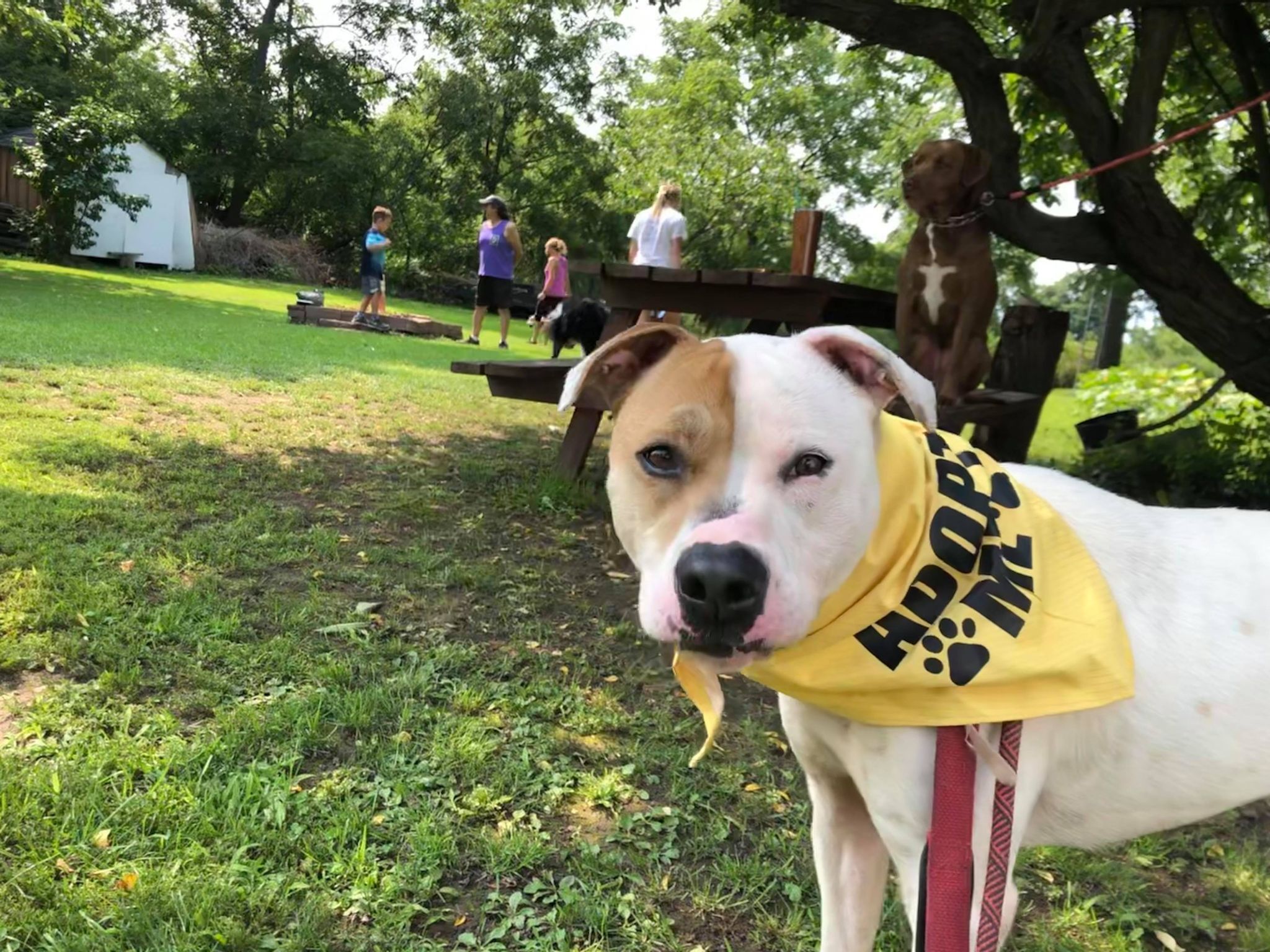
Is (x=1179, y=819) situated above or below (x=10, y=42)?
below

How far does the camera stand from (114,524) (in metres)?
4.20

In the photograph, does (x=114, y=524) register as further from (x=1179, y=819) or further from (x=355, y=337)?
(x=355, y=337)

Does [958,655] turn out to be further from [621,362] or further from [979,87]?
[979,87]

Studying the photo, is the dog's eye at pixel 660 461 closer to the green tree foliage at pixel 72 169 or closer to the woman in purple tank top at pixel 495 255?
the woman in purple tank top at pixel 495 255

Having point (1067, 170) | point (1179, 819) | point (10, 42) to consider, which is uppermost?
point (10, 42)

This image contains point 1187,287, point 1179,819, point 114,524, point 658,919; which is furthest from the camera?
point 1187,287

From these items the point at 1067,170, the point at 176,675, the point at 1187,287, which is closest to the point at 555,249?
the point at 1067,170

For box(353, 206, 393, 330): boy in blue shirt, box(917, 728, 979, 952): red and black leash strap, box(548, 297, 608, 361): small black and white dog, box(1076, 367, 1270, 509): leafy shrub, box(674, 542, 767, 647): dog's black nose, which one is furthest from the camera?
box(353, 206, 393, 330): boy in blue shirt

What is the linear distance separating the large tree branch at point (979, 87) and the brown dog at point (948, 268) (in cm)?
57

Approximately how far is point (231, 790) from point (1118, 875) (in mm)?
2652

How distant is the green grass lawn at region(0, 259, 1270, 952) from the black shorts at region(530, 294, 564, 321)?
32.8 feet

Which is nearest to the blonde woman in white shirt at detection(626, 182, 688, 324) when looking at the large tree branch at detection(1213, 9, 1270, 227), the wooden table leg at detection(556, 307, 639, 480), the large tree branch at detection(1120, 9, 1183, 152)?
the wooden table leg at detection(556, 307, 639, 480)

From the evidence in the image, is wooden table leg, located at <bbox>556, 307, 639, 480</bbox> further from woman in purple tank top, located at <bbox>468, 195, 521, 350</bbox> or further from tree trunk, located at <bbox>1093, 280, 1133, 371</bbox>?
tree trunk, located at <bbox>1093, 280, 1133, 371</bbox>

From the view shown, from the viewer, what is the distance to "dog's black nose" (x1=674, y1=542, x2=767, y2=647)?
1.46 meters
